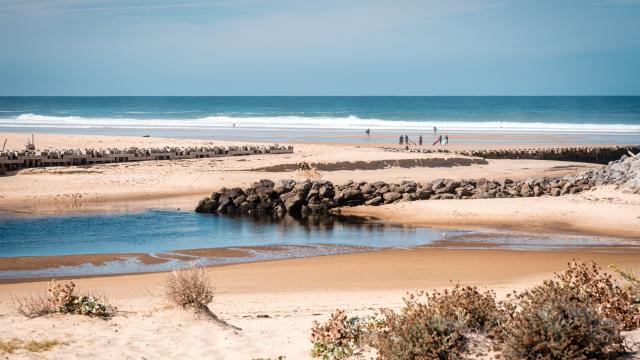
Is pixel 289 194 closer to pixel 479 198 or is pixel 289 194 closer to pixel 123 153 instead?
pixel 479 198

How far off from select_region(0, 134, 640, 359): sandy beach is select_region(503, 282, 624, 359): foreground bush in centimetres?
112

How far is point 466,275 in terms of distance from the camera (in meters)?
16.0

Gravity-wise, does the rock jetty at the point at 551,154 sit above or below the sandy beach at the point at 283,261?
above

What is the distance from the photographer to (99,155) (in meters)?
35.4

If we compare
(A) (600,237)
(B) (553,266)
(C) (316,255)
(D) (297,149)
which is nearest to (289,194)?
(C) (316,255)

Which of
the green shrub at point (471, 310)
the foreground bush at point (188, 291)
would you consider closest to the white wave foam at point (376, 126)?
the foreground bush at point (188, 291)

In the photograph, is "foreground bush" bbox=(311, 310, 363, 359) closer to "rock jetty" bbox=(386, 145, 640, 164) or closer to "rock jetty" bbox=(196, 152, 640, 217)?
"rock jetty" bbox=(196, 152, 640, 217)

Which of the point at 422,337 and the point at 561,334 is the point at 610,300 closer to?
the point at 561,334

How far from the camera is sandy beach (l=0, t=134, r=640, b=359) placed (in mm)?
10016

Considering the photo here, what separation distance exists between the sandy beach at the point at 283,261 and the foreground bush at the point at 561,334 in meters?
1.12

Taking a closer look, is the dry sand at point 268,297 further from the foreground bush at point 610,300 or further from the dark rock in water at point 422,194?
the dark rock in water at point 422,194

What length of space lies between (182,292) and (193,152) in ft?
90.5

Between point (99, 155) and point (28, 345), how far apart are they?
2684 cm

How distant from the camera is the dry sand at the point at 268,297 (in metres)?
9.67
